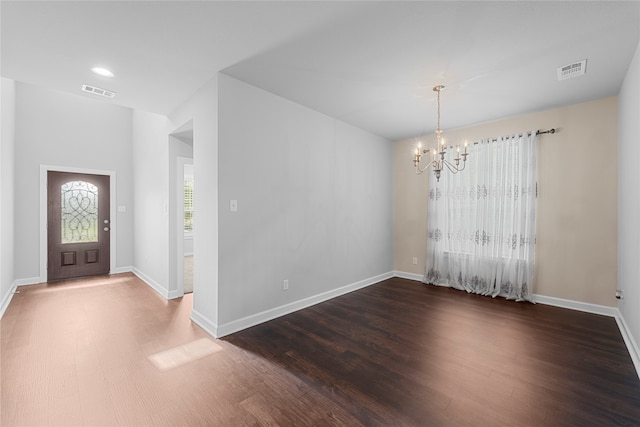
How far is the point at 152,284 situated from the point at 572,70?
Answer: 6.48 m

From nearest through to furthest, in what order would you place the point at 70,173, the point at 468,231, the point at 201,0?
the point at 201,0
the point at 468,231
the point at 70,173

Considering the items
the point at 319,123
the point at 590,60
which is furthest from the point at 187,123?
the point at 590,60

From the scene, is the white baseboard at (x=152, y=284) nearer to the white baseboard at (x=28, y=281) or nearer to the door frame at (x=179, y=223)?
the door frame at (x=179, y=223)

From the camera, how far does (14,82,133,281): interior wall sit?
482 centimetres

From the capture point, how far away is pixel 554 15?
199cm

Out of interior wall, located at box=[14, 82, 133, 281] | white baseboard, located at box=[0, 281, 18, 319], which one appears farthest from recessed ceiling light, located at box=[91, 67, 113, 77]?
interior wall, located at box=[14, 82, 133, 281]

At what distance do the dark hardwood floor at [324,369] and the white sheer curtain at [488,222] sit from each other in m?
0.66

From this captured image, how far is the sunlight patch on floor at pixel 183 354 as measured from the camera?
7.80ft

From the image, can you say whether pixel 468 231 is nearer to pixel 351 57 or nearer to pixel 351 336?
pixel 351 336

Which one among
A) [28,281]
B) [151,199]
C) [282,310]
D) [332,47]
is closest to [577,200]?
[332,47]

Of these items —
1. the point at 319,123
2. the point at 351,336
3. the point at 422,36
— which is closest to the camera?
the point at 422,36

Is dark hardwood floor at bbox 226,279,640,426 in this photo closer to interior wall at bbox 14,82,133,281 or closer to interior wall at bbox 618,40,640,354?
interior wall at bbox 618,40,640,354

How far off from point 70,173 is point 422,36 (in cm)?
663

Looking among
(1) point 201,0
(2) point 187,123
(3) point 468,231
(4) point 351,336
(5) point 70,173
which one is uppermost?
(1) point 201,0
